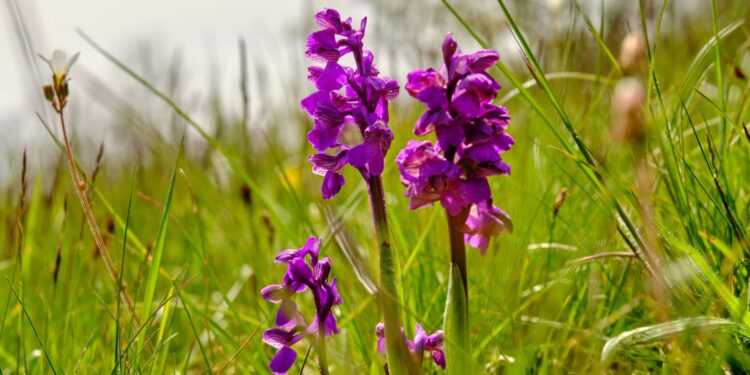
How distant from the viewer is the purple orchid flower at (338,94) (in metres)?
1.23

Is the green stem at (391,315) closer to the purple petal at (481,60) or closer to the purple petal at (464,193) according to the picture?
the purple petal at (464,193)

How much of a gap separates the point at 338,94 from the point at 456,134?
0.21 meters

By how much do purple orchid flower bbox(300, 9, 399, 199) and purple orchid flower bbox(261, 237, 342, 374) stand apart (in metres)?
0.11

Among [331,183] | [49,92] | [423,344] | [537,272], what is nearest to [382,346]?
[423,344]

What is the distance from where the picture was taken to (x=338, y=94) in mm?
1229

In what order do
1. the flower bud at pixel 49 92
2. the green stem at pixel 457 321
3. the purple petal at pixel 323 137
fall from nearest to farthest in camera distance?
1. the green stem at pixel 457 321
2. the purple petal at pixel 323 137
3. the flower bud at pixel 49 92

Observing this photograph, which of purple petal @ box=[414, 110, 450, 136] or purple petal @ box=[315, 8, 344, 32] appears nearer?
purple petal @ box=[414, 110, 450, 136]

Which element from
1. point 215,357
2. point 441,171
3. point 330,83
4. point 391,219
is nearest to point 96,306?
point 215,357

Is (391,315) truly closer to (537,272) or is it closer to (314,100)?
(314,100)

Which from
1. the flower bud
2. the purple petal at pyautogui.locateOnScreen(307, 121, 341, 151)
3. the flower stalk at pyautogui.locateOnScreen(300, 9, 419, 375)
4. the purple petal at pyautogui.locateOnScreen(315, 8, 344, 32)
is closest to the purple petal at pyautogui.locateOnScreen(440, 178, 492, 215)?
the flower stalk at pyautogui.locateOnScreen(300, 9, 419, 375)

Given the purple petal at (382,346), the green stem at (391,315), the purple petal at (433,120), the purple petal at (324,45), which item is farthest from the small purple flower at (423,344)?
the purple petal at (324,45)

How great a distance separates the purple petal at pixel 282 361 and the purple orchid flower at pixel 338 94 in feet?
0.87

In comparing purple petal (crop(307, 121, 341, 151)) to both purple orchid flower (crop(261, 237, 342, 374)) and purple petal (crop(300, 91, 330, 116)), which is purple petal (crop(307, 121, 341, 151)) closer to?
purple petal (crop(300, 91, 330, 116))

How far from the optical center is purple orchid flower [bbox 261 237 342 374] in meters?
1.25
